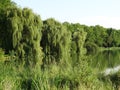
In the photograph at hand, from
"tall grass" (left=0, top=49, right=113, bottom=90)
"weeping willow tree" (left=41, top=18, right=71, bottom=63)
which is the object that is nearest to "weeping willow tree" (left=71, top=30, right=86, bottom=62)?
"weeping willow tree" (left=41, top=18, right=71, bottom=63)

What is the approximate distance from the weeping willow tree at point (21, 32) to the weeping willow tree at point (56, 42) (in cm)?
237

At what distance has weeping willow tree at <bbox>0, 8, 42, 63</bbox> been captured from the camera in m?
25.5

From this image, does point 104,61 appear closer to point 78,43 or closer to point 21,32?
point 78,43

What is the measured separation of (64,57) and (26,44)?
4.01 meters

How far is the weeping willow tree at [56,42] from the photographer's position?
28.3 m

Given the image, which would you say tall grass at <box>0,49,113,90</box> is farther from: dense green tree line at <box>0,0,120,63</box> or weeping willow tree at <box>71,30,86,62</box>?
weeping willow tree at <box>71,30,86,62</box>

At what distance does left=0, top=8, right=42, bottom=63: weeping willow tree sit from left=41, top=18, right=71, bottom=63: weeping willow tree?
2.37 metres

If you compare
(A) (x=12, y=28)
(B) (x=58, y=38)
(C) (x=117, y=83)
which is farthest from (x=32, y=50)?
(C) (x=117, y=83)

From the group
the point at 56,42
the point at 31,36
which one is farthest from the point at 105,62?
the point at 31,36

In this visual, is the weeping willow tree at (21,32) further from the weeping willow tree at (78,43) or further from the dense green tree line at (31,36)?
the weeping willow tree at (78,43)

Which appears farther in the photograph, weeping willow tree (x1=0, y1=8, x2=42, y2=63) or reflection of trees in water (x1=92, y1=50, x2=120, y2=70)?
weeping willow tree (x1=0, y1=8, x2=42, y2=63)

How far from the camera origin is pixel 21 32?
85.7 feet

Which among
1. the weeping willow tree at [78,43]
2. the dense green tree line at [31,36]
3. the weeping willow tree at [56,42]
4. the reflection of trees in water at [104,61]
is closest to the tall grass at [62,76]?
the reflection of trees in water at [104,61]

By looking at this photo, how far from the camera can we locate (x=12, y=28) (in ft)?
85.8
